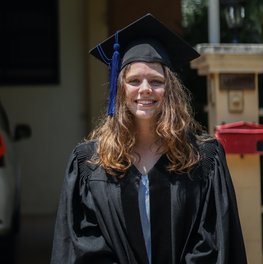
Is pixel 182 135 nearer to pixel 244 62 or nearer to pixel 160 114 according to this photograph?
pixel 160 114

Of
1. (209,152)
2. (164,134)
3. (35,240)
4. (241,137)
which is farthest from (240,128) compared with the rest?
(35,240)

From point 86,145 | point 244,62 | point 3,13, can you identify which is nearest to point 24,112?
point 3,13

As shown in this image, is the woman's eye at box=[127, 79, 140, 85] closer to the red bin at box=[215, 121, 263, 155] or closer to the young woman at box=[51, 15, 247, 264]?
the young woman at box=[51, 15, 247, 264]

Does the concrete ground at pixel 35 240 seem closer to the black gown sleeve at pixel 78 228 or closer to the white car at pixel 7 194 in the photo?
the white car at pixel 7 194

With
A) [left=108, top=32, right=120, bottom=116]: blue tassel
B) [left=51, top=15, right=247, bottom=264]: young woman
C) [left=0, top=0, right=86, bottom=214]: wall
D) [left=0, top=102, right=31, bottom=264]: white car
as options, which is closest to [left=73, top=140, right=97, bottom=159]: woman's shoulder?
[left=51, top=15, right=247, bottom=264]: young woman

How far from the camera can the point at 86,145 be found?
128 inches

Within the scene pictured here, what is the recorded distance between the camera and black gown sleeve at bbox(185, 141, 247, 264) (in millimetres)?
2994

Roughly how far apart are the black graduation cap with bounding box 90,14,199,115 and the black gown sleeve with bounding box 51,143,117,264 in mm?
337

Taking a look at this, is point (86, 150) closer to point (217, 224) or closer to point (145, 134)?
point (145, 134)

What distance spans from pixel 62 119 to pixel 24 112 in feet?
1.57

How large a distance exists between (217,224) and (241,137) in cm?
177

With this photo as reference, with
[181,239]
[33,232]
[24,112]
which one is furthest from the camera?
[24,112]

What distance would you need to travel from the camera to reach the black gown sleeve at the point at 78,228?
3023 mm

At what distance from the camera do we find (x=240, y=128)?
475cm
